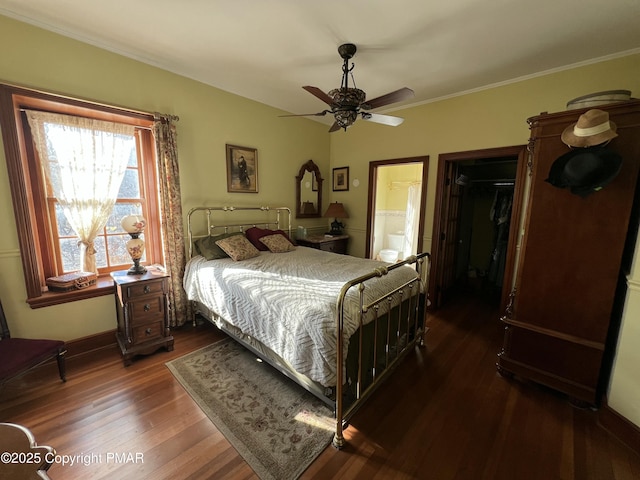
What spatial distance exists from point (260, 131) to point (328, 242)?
197cm

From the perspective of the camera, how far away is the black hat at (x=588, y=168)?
1.64 meters

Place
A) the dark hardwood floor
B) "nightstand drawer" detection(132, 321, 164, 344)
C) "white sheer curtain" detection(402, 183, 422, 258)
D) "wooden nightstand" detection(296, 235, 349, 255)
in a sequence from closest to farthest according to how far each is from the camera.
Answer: the dark hardwood floor < "nightstand drawer" detection(132, 321, 164, 344) < "wooden nightstand" detection(296, 235, 349, 255) < "white sheer curtain" detection(402, 183, 422, 258)

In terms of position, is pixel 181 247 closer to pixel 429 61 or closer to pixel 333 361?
pixel 333 361

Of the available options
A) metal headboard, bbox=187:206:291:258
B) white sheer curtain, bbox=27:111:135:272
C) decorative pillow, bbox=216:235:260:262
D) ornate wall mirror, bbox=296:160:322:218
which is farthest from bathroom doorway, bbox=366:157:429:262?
white sheer curtain, bbox=27:111:135:272

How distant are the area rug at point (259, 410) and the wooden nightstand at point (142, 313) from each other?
12.0 inches

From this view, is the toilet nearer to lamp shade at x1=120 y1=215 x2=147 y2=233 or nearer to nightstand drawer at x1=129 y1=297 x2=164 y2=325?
nightstand drawer at x1=129 y1=297 x2=164 y2=325

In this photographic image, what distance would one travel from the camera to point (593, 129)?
163 centimetres

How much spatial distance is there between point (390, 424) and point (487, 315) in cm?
245

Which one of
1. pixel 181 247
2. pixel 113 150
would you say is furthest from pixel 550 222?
pixel 113 150

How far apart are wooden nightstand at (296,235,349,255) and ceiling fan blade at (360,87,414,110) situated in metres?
2.26

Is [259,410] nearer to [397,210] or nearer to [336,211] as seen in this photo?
[336,211]

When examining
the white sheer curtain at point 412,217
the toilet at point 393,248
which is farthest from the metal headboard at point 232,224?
the white sheer curtain at point 412,217

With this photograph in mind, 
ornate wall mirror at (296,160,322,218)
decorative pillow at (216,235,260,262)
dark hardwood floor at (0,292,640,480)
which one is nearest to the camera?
dark hardwood floor at (0,292,640,480)

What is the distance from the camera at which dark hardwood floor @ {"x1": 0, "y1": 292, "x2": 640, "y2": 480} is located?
4.77ft
